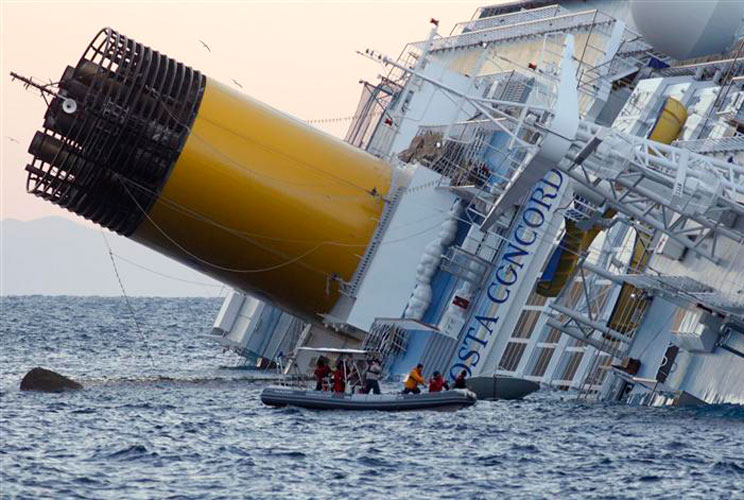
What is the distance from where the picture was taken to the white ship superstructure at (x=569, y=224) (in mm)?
49469

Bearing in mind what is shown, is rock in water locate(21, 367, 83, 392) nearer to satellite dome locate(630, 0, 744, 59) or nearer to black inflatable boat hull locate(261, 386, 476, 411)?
black inflatable boat hull locate(261, 386, 476, 411)

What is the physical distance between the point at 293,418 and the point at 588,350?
569 inches

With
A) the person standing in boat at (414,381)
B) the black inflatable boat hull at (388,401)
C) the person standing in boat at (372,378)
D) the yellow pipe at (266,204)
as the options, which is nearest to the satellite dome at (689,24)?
the yellow pipe at (266,204)

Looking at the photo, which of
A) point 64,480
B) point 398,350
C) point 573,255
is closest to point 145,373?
point 398,350

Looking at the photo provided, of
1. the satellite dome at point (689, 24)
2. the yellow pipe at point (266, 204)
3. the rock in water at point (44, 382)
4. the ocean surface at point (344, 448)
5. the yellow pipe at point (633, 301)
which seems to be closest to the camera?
the ocean surface at point (344, 448)

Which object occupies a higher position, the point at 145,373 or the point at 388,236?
the point at 388,236

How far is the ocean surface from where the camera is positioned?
36281 mm

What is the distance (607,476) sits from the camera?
1502 inches

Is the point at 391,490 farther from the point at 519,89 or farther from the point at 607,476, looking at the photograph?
the point at 519,89

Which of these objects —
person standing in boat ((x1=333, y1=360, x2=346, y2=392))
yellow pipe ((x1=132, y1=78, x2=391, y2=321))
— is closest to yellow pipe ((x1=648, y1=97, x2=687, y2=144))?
yellow pipe ((x1=132, y1=78, x2=391, y2=321))

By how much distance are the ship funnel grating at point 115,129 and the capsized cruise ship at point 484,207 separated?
0.06 metres

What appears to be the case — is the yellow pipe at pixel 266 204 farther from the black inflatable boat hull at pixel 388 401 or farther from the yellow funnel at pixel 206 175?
the black inflatable boat hull at pixel 388 401

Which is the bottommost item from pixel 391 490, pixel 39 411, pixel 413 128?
pixel 39 411

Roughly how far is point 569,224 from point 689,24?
9.47 m
